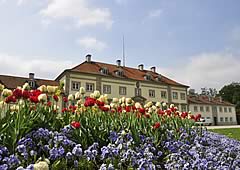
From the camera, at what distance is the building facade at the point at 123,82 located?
3020cm

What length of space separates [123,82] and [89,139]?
3028cm

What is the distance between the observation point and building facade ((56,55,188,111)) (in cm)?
3020

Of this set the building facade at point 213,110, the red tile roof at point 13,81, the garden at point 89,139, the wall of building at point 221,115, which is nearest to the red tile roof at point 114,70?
the red tile roof at point 13,81

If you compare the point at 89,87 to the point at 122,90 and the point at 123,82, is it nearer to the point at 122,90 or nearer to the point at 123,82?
the point at 122,90

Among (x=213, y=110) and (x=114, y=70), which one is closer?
(x=114, y=70)

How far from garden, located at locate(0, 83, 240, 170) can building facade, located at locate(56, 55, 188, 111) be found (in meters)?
24.7

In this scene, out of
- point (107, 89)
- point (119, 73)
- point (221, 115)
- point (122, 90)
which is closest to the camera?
point (107, 89)

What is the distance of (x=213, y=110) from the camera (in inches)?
1917

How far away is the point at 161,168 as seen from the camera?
Answer: 374 centimetres

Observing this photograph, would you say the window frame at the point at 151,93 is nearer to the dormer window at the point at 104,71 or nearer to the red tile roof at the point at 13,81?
the dormer window at the point at 104,71

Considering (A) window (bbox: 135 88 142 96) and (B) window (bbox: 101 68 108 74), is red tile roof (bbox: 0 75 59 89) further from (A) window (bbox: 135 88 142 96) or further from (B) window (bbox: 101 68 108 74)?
(A) window (bbox: 135 88 142 96)

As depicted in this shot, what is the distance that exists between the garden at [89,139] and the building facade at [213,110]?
1628 inches

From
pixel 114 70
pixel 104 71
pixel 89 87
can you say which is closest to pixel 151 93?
pixel 114 70

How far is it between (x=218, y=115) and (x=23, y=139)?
51.2m
